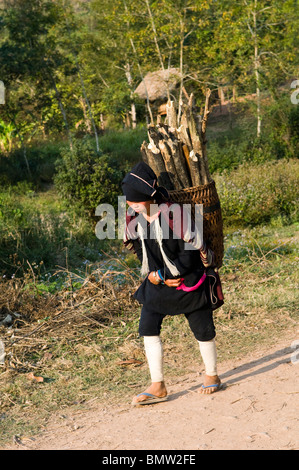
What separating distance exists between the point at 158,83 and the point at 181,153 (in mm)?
17393

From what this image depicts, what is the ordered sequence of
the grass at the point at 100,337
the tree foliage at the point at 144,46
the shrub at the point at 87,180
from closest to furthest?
the grass at the point at 100,337 → the shrub at the point at 87,180 → the tree foliage at the point at 144,46

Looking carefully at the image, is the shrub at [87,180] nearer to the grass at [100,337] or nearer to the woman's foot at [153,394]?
the grass at [100,337]

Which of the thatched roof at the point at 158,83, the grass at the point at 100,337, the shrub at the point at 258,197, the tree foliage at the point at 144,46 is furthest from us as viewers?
the thatched roof at the point at 158,83

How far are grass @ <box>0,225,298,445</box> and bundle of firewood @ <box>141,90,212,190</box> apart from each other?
4.84 feet

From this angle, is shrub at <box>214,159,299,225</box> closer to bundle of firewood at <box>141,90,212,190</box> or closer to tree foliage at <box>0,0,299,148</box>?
tree foliage at <box>0,0,299,148</box>

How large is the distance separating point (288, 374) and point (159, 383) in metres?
0.99

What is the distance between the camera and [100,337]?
5.26m

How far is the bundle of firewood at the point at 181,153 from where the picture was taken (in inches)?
168

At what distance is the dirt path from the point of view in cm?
328

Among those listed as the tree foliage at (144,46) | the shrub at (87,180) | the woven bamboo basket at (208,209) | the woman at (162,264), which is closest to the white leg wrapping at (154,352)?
the woman at (162,264)

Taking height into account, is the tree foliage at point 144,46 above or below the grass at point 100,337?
above

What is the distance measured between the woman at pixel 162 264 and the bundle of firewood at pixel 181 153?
2.00 ft

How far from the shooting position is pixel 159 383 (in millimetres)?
3861

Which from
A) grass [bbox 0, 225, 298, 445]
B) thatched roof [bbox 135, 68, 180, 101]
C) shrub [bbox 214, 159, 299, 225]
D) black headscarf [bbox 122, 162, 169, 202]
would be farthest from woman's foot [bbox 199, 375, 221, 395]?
thatched roof [bbox 135, 68, 180, 101]
